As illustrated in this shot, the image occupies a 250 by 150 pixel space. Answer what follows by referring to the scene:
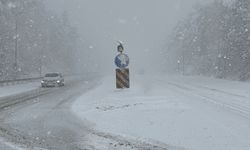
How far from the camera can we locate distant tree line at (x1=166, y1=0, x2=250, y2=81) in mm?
62469

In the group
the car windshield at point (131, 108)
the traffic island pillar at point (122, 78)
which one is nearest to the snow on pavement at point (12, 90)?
the car windshield at point (131, 108)

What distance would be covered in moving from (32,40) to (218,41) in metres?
35.0

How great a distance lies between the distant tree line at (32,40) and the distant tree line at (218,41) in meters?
27.8

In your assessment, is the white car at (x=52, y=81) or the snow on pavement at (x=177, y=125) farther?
the white car at (x=52, y=81)

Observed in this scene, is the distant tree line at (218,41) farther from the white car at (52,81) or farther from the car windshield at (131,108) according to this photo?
the white car at (52,81)

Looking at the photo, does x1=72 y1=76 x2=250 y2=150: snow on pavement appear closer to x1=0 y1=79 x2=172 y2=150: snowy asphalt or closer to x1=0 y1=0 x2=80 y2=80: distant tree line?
x1=0 y1=79 x2=172 y2=150: snowy asphalt

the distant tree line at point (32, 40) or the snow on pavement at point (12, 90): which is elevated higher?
the distant tree line at point (32, 40)

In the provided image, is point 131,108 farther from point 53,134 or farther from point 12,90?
point 12,90

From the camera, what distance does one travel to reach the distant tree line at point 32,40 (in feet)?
227

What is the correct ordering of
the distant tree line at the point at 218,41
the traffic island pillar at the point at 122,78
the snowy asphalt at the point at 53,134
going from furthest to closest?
the distant tree line at the point at 218,41
the traffic island pillar at the point at 122,78
the snowy asphalt at the point at 53,134

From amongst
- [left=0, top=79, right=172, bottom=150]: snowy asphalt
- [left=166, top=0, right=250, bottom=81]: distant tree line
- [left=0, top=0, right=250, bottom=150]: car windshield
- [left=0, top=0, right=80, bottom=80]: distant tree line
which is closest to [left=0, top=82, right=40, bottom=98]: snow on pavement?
[left=0, top=0, right=250, bottom=150]: car windshield

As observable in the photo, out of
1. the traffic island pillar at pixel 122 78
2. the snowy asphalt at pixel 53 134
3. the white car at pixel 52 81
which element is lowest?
the white car at pixel 52 81

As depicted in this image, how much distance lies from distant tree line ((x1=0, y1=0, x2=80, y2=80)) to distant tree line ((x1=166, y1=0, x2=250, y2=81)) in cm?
2777

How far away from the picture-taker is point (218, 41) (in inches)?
3083
